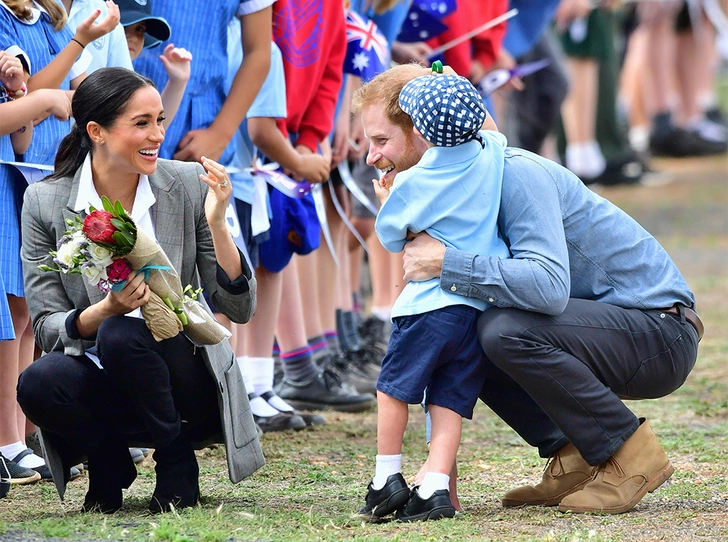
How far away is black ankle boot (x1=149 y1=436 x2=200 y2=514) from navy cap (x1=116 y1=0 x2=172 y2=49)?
5.33 feet

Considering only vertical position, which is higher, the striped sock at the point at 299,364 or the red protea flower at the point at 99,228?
the red protea flower at the point at 99,228

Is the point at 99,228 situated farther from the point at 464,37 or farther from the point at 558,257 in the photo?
the point at 464,37

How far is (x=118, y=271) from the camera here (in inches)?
135

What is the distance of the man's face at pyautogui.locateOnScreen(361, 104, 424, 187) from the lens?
365 cm

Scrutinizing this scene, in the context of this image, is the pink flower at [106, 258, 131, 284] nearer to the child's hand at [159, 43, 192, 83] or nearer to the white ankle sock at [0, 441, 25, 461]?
the white ankle sock at [0, 441, 25, 461]

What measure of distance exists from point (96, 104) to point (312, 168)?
1.75 metres

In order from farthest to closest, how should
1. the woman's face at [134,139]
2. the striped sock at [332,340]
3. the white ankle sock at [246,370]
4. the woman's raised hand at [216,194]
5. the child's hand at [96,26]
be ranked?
the striped sock at [332,340] → the white ankle sock at [246,370] → the child's hand at [96,26] → the woman's face at [134,139] → the woman's raised hand at [216,194]

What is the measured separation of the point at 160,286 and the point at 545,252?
41.5 inches

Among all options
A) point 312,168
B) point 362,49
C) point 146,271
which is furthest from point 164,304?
point 362,49

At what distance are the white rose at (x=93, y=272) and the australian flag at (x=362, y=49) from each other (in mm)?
2750

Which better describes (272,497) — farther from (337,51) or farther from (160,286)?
(337,51)

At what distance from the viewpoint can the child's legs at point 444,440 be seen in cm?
356

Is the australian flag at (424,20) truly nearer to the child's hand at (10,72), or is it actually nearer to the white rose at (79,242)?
the child's hand at (10,72)

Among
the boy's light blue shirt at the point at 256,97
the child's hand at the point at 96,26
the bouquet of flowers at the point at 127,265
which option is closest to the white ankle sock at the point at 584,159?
the boy's light blue shirt at the point at 256,97
